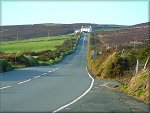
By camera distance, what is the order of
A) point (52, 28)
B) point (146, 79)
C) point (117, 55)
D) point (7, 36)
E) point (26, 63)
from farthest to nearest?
point (52, 28) < point (7, 36) < point (26, 63) < point (117, 55) < point (146, 79)

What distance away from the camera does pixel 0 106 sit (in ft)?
43.1

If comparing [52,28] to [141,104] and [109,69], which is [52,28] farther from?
[141,104]

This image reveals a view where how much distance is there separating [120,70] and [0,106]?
1625 cm

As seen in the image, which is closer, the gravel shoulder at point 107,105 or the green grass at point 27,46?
the gravel shoulder at point 107,105

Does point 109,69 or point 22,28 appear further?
point 22,28

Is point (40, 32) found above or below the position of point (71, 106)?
below

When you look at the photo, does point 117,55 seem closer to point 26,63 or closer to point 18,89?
point 18,89

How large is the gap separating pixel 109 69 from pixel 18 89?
11.3 meters

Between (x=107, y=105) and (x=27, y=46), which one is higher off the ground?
(x=107, y=105)

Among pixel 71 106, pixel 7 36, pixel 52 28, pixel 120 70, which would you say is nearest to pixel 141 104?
pixel 71 106

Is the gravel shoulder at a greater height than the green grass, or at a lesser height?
greater

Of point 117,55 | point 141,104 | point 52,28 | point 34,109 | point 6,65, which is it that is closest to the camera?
point 34,109

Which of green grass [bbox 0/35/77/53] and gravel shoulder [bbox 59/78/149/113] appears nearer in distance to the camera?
gravel shoulder [bbox 59/78/149/113]

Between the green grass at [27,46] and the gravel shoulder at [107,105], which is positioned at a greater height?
the gravel shoulder at [107,105]
